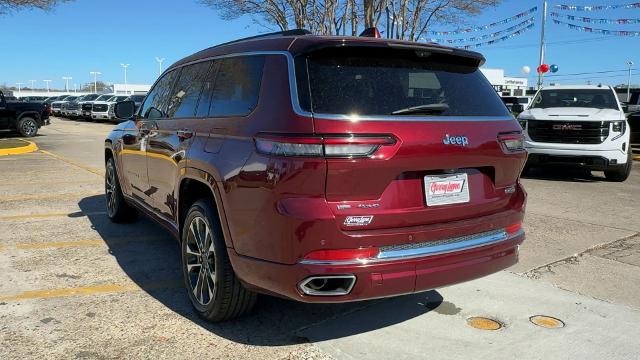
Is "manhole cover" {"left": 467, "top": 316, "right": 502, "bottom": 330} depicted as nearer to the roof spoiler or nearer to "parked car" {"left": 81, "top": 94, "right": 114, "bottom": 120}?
the roof spoiler

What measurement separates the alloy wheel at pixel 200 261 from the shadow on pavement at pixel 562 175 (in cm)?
836

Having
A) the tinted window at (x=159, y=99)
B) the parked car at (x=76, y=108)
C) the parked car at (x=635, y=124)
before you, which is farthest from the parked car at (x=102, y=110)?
the tinted window at (x=159, y=99)

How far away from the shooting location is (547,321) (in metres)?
3.72

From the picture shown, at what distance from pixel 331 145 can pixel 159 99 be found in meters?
2.87

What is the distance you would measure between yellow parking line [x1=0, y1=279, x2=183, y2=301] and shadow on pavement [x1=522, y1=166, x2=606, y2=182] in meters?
8.24

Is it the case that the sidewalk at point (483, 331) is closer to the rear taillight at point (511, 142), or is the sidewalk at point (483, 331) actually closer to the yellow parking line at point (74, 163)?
the rear taillight at point (511, 142)

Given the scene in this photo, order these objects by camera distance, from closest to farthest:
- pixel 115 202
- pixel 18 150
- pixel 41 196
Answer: pixel 115 202 → pixel 41 196 → pixel 18 150

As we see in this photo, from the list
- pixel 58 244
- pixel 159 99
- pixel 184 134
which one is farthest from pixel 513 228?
pixel 58 244

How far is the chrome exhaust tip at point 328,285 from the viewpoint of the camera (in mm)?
2887

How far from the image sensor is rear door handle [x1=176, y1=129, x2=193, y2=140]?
3904 millimetres

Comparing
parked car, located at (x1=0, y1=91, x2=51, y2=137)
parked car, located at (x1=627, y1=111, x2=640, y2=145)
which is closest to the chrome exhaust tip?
parked car, located at (x1=627, y1=111, x2=640, y2=145)

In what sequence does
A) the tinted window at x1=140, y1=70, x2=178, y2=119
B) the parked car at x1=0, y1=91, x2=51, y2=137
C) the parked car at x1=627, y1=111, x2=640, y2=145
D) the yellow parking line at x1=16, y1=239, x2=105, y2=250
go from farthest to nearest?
the parked car at x1=0, y1=91, x2=51, y2=137
the parked car at x1=627, y1=111, x2=640, y2=145
the yellow parking line at x1=16, y1=239, x2=105, y2=250
the tinted window at x1=140, y1=70, x2=178, y2=119

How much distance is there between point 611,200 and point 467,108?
19.6 feet

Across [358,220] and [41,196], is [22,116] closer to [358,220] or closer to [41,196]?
[41,196]
